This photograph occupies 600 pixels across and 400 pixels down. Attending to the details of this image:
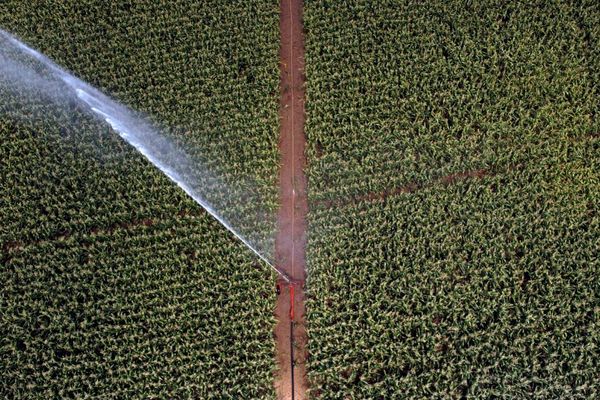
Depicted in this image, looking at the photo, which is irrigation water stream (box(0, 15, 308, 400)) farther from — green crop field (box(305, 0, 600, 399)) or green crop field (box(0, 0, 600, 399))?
green crop field (box(305, 0, 600, 399))

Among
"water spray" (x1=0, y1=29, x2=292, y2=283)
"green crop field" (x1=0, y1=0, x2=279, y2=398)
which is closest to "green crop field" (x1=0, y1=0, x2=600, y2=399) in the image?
"green crop field" (x1=0, y1=0, x2=279, y2=398)

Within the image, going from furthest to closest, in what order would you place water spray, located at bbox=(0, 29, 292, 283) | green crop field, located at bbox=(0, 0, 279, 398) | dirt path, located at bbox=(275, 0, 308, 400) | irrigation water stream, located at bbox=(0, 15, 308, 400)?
water spray, located at bbox=(0, 29, 292, 283) < irrigation water stream, located at bbox=(0, 15, 308, 400) < dirt path, located at bbox=(275, 0, 308, 400) < green crop field, located at bbox=(0, 0, 279, 398)

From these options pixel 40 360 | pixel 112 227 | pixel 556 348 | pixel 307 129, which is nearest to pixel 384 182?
pixel 307 129

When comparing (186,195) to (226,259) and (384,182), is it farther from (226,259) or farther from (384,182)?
(384,182)

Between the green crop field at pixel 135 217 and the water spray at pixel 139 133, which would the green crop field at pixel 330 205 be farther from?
the water spray at pixel 139 133

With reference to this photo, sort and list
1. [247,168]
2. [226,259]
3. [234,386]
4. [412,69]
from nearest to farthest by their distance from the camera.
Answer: [234,386] < [226,259] < [247,168] < [412,69]

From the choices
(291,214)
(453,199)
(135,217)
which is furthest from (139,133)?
(453,199)

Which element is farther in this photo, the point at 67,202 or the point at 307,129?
the point at 307,129
